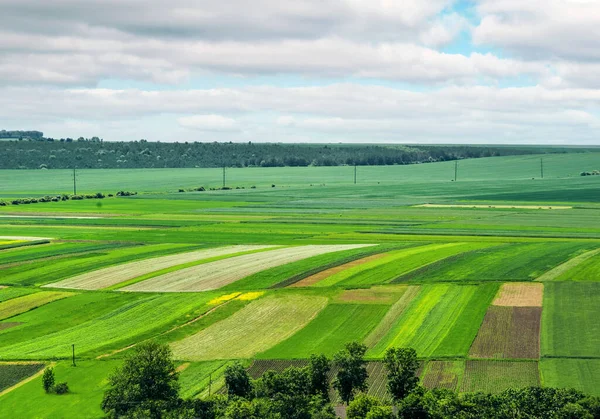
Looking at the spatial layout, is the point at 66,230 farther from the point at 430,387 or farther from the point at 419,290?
the point at 430,387

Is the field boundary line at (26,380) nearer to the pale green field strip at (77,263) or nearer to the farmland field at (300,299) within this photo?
the farmland field at (300,299)

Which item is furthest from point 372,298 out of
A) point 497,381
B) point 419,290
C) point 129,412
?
point 129,412

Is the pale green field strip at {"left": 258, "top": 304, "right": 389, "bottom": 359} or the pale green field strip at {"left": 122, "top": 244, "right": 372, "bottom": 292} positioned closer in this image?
the pale green field strip at {"left": 258, "top": 304, "right": 389, "bottom": 359}

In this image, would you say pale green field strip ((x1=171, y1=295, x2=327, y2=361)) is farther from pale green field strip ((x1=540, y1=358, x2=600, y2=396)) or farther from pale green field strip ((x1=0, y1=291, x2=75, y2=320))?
pale green field strip ((x1=540, y1=358, x2=600, y2=396))

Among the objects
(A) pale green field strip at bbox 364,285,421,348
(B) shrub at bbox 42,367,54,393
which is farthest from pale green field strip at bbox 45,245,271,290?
(B) shrub at bbox 42,367,54,393

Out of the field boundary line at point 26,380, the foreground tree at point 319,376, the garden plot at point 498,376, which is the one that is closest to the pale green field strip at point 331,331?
the foreground tree at point 319,376

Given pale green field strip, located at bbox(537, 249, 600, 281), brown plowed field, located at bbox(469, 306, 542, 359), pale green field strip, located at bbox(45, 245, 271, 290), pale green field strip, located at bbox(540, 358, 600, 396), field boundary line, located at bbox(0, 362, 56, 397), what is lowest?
field boundary line, located at bbox(0, 362, 56, 397)

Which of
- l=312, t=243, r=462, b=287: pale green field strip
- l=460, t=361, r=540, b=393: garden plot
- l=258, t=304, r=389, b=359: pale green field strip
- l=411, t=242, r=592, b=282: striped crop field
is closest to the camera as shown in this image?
l=460, t=361, r=540, b=393: garden plot

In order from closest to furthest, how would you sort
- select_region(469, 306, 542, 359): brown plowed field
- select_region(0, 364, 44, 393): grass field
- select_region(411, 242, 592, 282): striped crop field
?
select_region(0, 364, 44, 393): grass field, select_region(469, 306, 542, 359): brown plowed field, select_region(411, 242, 592, 282): striped crop field
